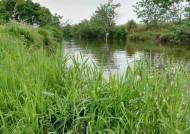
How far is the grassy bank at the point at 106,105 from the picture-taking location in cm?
174

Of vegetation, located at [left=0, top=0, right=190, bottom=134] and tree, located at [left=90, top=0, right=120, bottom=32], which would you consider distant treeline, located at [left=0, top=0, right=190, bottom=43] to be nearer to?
tree, located at [left=90, top=0, right=120, bottom=32]

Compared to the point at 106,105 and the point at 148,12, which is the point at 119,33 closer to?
the point at 148,12

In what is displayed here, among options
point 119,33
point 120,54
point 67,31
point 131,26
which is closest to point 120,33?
point 119,33

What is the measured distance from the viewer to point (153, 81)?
6.29ft

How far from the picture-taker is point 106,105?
1.91 m

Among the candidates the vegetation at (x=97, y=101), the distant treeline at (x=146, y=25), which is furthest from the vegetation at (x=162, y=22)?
the vegetation at (x=97, y=101)

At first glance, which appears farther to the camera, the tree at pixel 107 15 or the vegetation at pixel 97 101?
the tree at pixel 107 15

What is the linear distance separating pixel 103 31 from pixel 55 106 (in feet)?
103

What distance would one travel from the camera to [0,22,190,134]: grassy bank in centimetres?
174

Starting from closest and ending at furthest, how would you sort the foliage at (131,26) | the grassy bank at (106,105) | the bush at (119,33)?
the grassy bank at (106,105)
the bush at (119,33)
the foliage at (131,26)

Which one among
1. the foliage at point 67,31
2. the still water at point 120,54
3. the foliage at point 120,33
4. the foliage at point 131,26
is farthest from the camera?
the foliage at point 67,31

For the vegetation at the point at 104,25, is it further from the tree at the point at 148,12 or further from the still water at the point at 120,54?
the still water at the point at 120,54

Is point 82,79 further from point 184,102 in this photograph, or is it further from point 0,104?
point 184,102

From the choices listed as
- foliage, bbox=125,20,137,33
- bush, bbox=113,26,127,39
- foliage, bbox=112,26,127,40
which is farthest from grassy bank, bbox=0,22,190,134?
foliage, bbox=125,20,137,33
